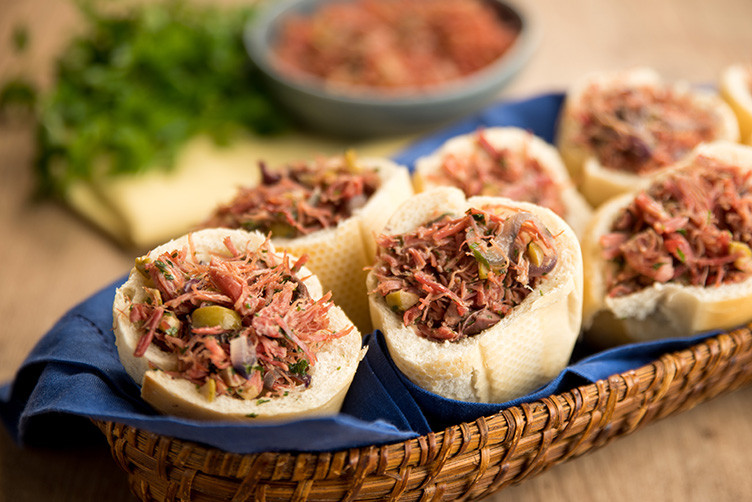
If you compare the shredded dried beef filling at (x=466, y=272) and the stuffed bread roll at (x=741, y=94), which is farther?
the stuffed bread roll at (x=741, y=94)

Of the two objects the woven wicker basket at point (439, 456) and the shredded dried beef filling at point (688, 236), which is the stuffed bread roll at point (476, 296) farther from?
the shredded dried beef filling at point (688, 236)

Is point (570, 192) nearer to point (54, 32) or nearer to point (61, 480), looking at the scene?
point (61, 480)

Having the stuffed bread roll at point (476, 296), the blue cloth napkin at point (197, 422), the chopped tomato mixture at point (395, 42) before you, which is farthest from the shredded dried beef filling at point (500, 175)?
the chopped tomato mixture at point (395, 42)

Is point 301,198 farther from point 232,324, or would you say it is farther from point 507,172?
point 507,172

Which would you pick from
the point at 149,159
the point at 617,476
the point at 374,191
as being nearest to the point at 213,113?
the point at 149,159

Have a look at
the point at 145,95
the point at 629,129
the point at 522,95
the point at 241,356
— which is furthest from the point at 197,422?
the point at 522,95
